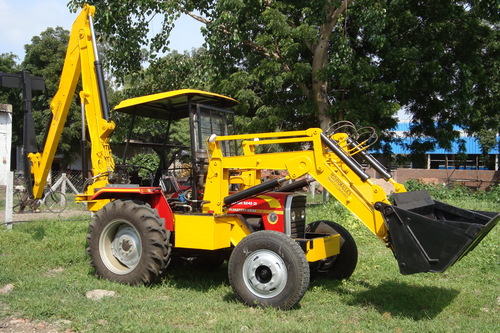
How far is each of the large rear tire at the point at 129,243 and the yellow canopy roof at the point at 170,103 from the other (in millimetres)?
1466

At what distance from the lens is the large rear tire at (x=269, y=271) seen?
5.54m

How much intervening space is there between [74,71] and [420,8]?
1115cm

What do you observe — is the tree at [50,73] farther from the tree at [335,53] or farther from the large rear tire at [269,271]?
the large rear tire at [269,271]

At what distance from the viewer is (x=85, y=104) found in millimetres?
8484

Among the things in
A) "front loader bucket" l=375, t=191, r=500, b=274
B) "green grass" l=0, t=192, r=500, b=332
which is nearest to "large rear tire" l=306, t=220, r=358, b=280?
"green grass" l=0, t=192, r=500, b=332

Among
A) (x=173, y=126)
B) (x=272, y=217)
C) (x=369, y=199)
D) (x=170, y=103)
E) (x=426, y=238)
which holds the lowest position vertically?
(x=426, y=238)

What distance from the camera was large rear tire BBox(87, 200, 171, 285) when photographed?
21.5 feet

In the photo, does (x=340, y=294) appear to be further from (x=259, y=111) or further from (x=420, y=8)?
(x=420, y=8)

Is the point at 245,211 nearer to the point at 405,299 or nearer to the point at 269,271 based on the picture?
the point at 269,271

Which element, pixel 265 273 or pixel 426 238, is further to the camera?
pixel 265 273

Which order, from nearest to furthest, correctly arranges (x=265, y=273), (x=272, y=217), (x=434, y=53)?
(x=265, y=273) < (x=272, y=217) < (x=434, y=53)

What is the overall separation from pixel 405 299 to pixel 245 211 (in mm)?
2275

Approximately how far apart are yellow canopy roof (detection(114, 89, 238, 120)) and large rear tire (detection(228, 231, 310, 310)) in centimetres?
220

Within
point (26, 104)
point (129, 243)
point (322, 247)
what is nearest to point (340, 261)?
point (322, 247)
